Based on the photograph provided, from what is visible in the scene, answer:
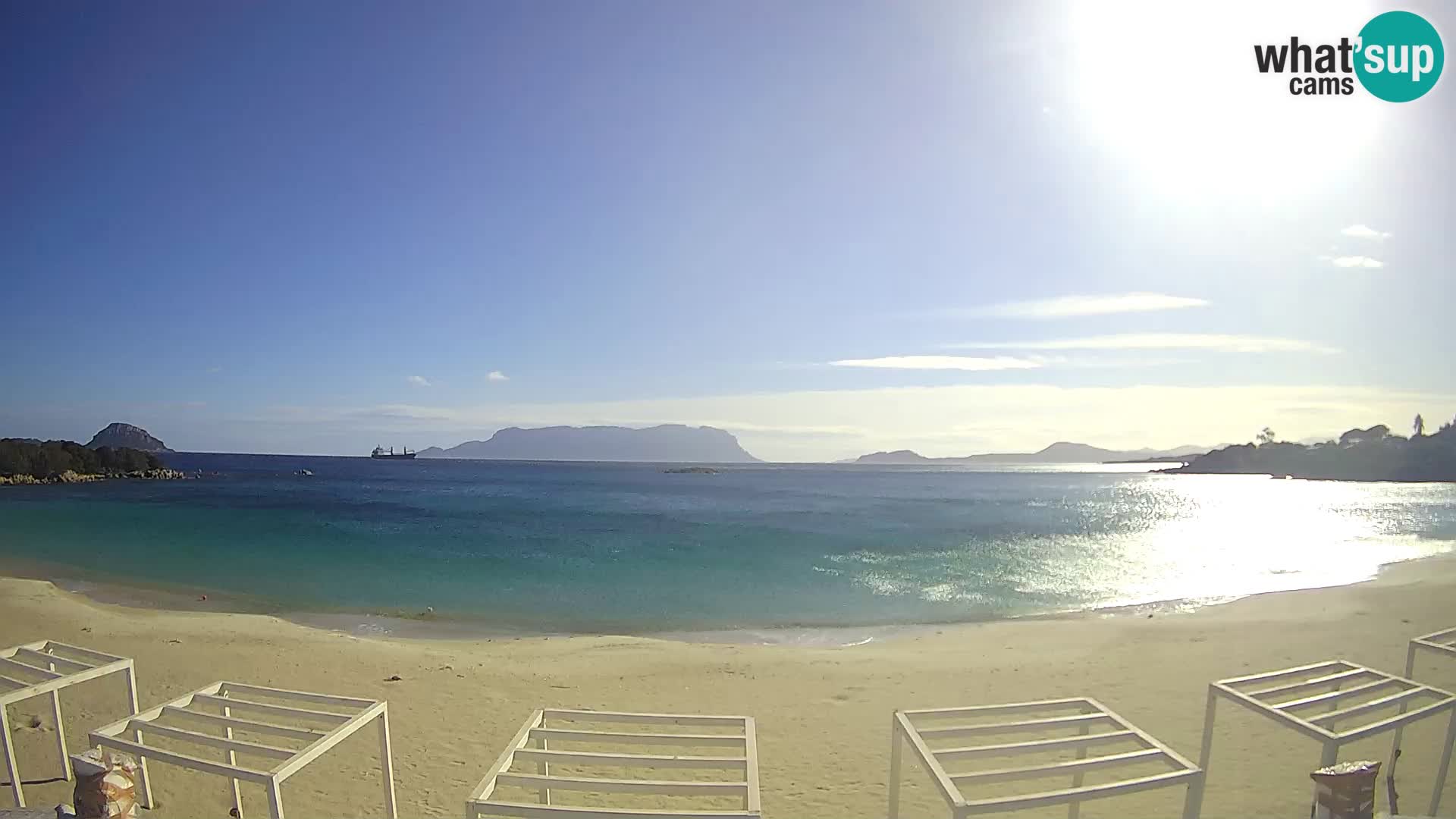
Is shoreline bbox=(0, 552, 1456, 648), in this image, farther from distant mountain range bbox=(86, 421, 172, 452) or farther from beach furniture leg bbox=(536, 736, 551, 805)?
distant mountain range bbox=(86, 421, 172, 452)

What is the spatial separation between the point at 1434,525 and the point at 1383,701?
37017 millimetres

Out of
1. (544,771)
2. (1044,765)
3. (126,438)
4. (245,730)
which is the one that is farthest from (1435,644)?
(126,438)

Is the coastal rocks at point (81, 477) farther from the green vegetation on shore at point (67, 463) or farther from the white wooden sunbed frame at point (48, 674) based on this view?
the white wooden sunbed frame at point (48, 674)

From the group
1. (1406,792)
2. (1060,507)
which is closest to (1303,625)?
(1406,792)

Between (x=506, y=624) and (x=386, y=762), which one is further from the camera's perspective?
(x=506, y=624)

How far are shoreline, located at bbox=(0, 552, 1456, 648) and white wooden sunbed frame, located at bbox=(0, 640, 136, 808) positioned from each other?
6.12m

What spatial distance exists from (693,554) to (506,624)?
396 inches

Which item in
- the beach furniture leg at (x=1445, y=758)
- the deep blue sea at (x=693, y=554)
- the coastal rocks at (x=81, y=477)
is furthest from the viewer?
the coastal rocks at (x=81, y=477)

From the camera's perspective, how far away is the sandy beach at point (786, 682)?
4.73 meters

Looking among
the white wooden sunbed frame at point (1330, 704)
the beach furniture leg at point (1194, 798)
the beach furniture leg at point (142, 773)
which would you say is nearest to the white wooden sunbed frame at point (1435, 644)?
the white wooden sunbed frame at point (1330, 704)

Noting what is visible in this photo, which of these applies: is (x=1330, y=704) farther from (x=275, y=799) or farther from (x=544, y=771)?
(x=275, y=799)

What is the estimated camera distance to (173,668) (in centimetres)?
780

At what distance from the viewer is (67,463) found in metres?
62.8

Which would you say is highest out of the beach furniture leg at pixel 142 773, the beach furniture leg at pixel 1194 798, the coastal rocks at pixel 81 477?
the beach furniture leg at pixel 1194 798
